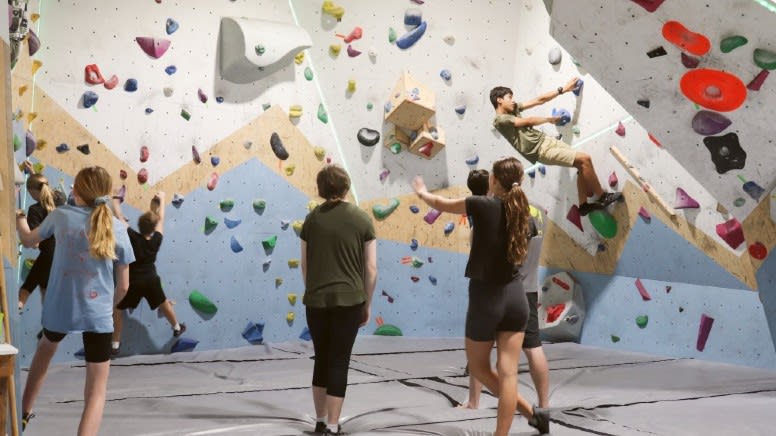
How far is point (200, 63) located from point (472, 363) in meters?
3.75

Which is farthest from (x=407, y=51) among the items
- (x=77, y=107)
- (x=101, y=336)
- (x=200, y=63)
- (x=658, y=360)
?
(x=101, y=336)

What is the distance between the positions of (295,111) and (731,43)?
3.56 m

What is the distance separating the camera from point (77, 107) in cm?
586

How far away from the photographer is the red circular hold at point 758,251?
5340mm

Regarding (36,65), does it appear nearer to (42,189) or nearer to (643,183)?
Result: (42,189)

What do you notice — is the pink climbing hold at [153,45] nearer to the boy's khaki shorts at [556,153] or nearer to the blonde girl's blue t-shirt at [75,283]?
the boy's khaki shorts at [556,153]

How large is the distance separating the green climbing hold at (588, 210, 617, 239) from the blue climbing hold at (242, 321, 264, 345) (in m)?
2.69

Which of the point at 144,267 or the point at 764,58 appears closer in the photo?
the point at 764,58

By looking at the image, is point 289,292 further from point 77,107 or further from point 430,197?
point 430,197

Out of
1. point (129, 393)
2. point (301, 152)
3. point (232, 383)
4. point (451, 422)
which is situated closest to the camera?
point (451, 422)

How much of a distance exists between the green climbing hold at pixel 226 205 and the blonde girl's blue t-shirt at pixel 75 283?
10.4ft

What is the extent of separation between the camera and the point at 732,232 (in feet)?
18.4

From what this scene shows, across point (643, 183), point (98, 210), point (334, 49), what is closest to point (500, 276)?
point (98, 210)

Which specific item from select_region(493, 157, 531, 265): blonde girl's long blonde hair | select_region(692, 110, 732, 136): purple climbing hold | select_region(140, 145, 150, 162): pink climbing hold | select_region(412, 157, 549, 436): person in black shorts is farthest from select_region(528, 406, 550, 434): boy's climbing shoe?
select_region(140, 145, 150, 162): pink climbing hold
